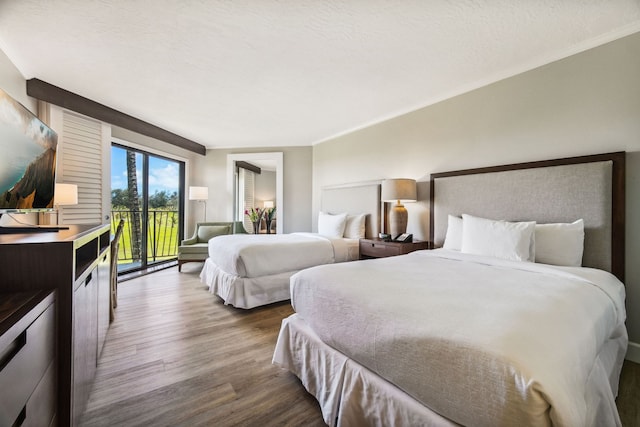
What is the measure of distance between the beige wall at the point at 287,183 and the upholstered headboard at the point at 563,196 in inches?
120

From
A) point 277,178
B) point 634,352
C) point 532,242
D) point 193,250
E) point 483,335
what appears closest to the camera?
point 483,335

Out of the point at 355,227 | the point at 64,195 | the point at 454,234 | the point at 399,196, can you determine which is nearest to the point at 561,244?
the point at 454,234

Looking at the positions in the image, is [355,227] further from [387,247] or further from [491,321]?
[491,321]

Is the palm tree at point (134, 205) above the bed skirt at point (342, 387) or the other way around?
above

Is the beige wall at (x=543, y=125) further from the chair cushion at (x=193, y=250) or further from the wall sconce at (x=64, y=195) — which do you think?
the wall sconce at (x=64, y=195)

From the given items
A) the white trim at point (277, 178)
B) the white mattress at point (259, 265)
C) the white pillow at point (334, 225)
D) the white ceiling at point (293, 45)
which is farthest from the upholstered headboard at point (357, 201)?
the white ceiling at point (293, 45)

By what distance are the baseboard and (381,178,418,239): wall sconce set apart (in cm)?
201

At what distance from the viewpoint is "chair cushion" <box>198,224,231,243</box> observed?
15.9 feet

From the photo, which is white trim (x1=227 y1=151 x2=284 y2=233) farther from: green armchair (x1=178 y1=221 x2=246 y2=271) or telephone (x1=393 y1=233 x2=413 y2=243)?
telephone (x1=393 y1=233 x2=413 y2=243)

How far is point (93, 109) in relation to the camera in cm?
340

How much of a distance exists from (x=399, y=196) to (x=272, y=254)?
1659 millimetres

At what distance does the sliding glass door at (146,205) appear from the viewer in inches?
167

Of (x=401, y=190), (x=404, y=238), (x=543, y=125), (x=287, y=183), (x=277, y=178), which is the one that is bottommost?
(x=404, y=238)

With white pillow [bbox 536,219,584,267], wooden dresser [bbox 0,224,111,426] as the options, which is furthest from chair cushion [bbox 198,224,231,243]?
white pillow [bbox 536,219,584,267]
